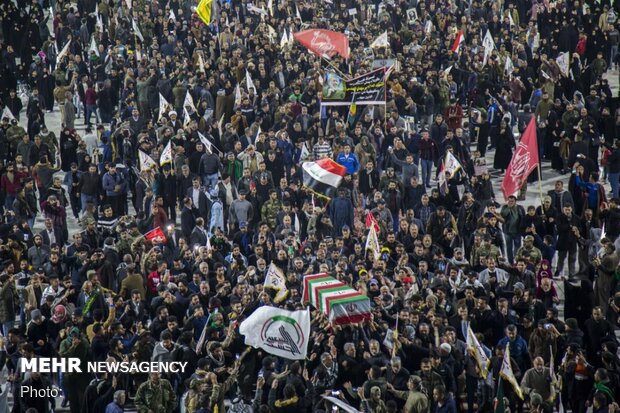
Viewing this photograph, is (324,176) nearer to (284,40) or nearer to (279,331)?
(279,331)

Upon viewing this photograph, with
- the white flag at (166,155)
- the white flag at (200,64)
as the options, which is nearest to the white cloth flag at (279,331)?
the white flag at (166,155)

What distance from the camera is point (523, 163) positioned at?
79.8ft

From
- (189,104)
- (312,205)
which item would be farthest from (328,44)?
(312,205)

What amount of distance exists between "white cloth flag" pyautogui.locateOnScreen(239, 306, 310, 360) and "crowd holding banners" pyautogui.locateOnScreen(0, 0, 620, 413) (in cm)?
3

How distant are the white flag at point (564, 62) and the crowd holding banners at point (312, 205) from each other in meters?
0.09

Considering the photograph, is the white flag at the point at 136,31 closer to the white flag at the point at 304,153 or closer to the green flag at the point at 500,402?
the white flag at the point at 304,153

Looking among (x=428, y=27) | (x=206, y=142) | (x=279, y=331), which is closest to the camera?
(x=279, y=331)

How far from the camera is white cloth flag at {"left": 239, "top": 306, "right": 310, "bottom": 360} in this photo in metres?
19.1

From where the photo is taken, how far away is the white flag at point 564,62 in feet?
105

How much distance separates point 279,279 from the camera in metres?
21.4

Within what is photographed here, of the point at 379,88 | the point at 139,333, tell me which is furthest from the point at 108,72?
→ the point at 139,333

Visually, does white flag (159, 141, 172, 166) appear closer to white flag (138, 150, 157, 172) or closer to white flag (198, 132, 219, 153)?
white flag (138, 150, 157, 172)

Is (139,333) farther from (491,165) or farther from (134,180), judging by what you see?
(491,165)

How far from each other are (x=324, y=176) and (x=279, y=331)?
6491 mm
